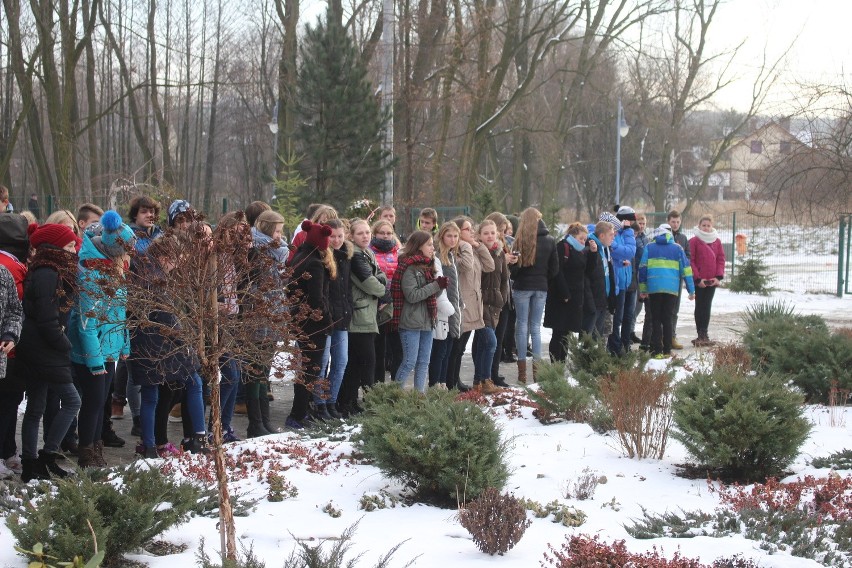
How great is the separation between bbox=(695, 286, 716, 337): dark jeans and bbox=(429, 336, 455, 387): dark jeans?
5275 mm

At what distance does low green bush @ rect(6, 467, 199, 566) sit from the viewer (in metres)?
4.81

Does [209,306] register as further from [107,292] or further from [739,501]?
[739,501]

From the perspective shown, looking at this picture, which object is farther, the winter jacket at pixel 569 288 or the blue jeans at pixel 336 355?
the winter jacket at pixel 569 288

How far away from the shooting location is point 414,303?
9.20 meters

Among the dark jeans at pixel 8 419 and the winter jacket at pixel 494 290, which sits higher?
the winter jacket at pixel 494 290

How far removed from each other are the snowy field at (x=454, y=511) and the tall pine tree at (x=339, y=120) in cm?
1469

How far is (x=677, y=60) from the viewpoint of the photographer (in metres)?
46.2

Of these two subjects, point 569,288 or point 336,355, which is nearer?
point 336,355

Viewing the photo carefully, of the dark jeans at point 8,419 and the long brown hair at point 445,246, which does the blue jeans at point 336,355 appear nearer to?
the long brown hair at point 445,246

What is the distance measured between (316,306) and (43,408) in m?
2.39

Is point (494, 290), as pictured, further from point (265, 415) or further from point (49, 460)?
point (49, 460)

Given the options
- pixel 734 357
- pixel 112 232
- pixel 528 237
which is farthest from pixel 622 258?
pixel 112 232

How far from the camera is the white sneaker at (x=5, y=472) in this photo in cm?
655

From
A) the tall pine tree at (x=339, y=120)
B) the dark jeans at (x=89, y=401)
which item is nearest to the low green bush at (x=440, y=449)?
the dark jeans at (x=89, y=401)
